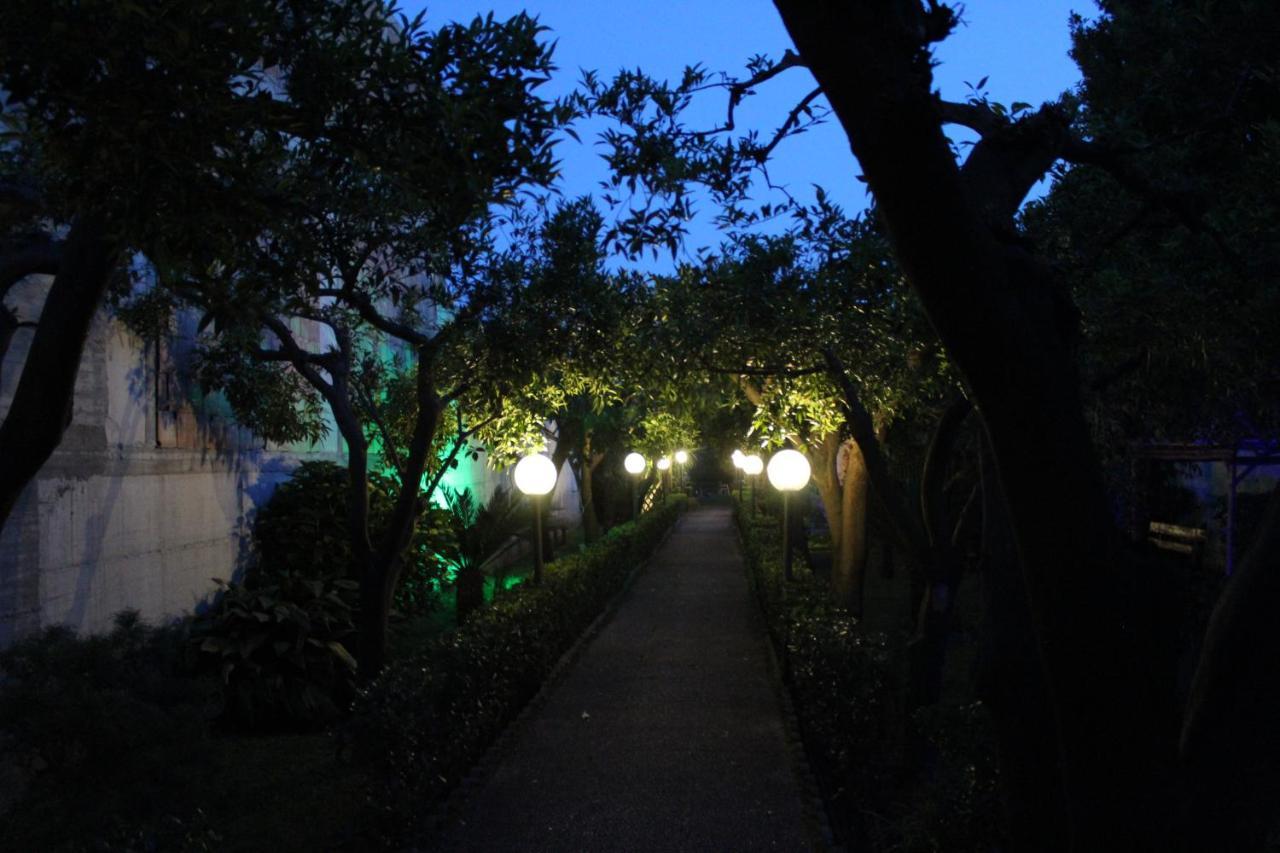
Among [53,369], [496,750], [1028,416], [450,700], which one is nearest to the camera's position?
[1028,416]

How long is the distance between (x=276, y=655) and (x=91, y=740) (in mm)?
5231

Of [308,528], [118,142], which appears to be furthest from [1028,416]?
[308,528]

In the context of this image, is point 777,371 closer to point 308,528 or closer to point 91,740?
point 91,740

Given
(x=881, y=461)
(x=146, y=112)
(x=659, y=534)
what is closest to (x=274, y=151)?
(x=146, y=112)

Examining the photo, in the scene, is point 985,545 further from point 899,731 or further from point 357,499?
point 357,499

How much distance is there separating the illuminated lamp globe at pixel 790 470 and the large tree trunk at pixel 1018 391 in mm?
9630

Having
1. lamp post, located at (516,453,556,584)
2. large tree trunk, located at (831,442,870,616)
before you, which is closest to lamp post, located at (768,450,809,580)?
large tree trunk, located at (831,442,870,616)

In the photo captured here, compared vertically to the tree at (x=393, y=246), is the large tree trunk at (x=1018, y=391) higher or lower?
lower

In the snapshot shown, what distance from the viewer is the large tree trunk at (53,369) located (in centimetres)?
416

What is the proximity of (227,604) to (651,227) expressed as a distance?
6803 millimetres

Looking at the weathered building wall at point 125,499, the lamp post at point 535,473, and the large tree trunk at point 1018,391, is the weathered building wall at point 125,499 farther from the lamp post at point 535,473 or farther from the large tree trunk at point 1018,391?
the large tree trunk at point 1018,391

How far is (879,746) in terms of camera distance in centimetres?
709

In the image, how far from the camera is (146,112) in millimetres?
4461

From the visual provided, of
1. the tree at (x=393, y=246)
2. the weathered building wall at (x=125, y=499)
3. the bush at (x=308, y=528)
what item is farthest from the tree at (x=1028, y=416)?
the bush at (x=308, y=528)
